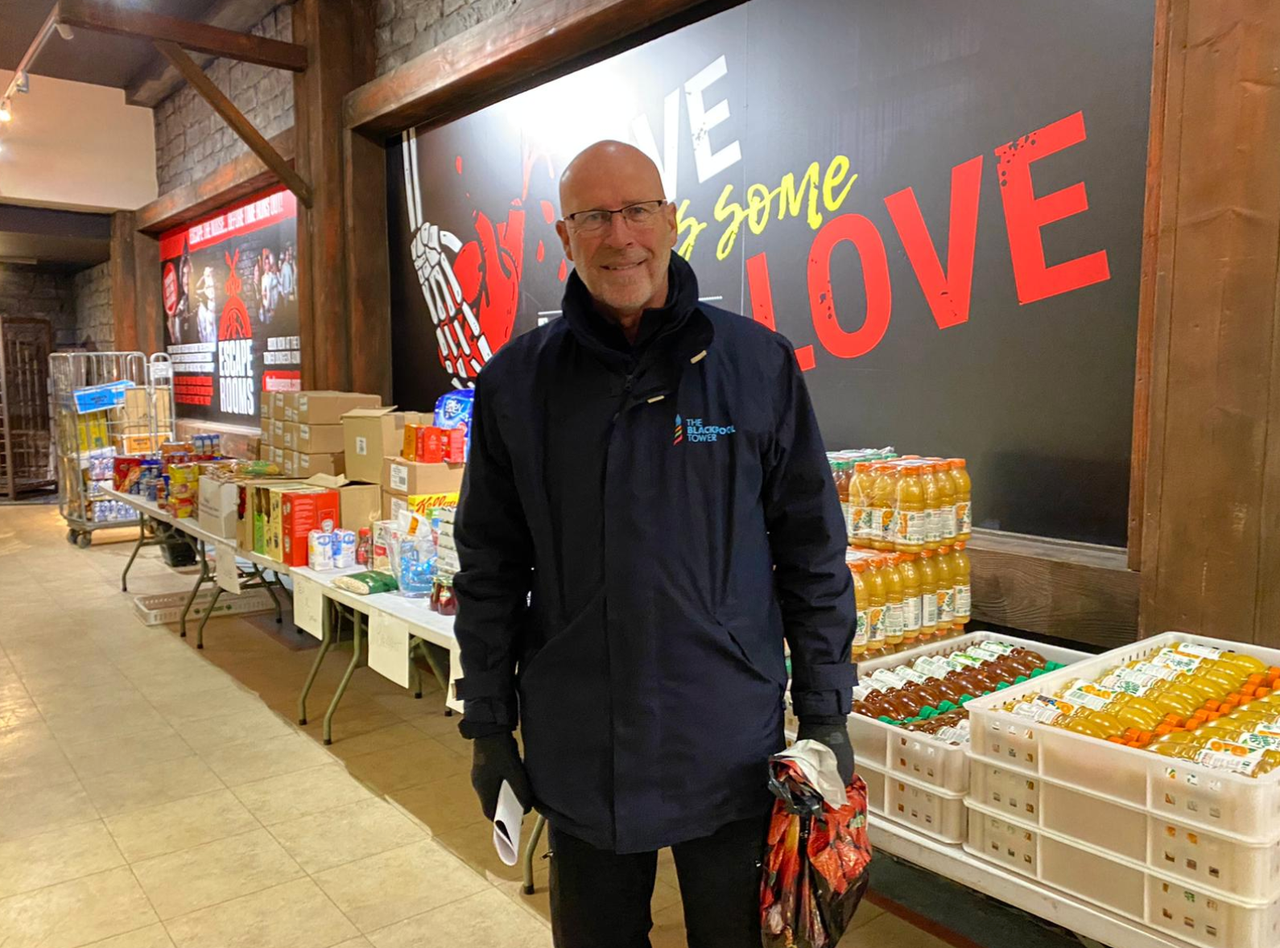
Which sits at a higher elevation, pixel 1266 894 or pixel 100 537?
pixel 1266 894

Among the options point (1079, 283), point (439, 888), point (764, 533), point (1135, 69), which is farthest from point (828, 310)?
point (439, 888)

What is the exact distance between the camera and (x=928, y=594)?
8.08 feet

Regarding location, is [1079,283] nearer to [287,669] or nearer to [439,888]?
[439,888]

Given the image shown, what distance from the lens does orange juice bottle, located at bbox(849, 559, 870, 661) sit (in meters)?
2.31

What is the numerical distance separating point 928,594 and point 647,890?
3.96 ft

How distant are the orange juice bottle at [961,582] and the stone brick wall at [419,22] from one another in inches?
139

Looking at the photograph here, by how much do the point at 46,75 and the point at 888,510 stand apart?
9.93m

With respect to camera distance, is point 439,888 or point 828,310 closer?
point 439,888

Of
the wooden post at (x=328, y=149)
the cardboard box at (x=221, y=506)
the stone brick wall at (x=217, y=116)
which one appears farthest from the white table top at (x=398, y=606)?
the stone brick wall at (x=217, y=116)

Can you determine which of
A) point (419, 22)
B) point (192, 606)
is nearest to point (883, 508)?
point (419, 22)

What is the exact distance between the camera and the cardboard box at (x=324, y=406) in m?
4.92

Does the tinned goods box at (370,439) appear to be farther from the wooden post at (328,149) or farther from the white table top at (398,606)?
the wooden post at (328,149)

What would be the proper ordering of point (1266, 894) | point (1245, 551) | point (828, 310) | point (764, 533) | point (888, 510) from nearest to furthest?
point (1266, 894) → point (764, 533) → point (1245, 551) → point (888, 510) → point (828, 310)

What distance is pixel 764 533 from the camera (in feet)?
4.92
